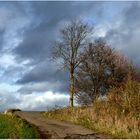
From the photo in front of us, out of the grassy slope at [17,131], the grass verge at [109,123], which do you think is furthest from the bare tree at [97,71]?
the grassy slope at [17,131]

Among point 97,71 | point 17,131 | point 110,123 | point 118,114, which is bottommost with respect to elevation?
point 17,131

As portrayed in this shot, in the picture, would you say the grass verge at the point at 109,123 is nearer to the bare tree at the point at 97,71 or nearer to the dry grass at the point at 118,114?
the dry grass at the point at 118,114

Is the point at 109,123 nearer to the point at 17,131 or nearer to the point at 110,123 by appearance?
the point at 110,123

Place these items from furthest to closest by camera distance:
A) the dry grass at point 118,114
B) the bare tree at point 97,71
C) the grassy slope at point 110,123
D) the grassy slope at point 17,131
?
the bare tree at point 97,71, the dry grass at point 118,114, the grassy slope at point 110,123, the grassy slope at point 17,131

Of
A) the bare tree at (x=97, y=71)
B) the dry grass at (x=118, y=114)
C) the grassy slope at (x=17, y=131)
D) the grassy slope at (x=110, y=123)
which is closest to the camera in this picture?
the grassy slope at (x=17, y=131)

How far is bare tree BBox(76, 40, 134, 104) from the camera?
173 ft

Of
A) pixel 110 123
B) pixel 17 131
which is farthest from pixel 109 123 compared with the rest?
pixel 17 131

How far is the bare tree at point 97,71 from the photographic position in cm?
5269

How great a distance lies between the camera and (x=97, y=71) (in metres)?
53.0

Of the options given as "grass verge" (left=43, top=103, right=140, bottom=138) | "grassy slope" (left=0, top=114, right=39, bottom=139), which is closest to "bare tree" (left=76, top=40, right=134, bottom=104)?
"grass verge" (left=43, top=103, right=140, bottom=138)

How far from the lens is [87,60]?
172 ft

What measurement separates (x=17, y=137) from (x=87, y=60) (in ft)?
114

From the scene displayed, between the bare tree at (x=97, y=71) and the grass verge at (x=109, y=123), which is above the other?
the bare tree at (x=97, y=71)

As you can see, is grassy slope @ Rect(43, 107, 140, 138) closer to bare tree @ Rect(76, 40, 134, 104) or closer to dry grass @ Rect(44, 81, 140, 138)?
dry grass @ Rect(44, 81, 140, 138)
